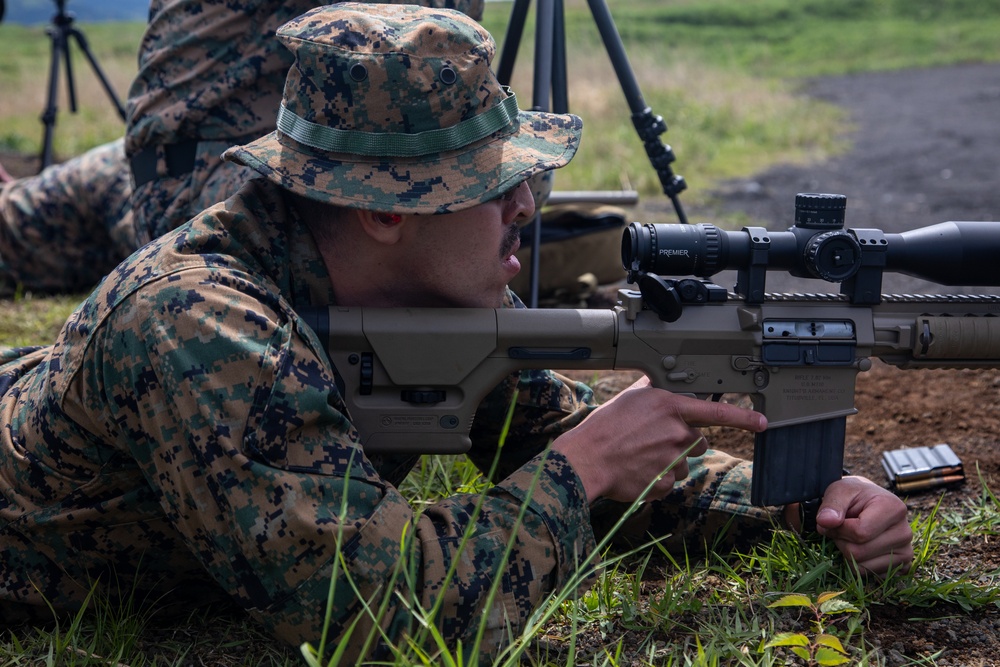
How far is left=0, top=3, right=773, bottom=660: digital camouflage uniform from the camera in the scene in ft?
6.57

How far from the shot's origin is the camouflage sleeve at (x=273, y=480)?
198cm

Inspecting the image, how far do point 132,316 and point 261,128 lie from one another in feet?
5.91

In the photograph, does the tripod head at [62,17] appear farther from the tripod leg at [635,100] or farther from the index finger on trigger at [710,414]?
the index finger on trigger at [710,414]

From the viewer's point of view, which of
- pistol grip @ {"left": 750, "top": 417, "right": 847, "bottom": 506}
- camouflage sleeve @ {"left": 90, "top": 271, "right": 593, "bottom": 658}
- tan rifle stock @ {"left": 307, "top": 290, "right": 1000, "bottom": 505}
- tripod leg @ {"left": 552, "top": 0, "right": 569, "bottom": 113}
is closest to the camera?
camouflage sleeve @ {"left": 90, "top": 271, "right": 593, "bottom": 658}

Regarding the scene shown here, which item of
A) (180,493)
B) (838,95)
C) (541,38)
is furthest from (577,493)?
(838,95)

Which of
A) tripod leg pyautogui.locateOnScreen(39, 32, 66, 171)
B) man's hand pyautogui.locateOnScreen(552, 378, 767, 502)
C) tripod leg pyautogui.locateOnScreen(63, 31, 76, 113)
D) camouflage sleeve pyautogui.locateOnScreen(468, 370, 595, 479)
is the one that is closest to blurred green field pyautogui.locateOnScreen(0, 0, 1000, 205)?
tripod leg pyautogui.locateOnScreen(63, 31, 76, 113)

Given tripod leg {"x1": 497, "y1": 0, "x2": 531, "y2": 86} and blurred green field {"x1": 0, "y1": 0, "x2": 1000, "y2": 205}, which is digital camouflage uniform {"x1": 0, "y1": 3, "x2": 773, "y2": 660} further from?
blurred green field {"x1": 0, "y1": 0, "x2": 1000, "y2": 205}

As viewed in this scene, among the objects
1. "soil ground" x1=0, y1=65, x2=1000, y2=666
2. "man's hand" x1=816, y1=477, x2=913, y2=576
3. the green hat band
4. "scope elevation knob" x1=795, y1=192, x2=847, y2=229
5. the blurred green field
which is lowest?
the blurred green field

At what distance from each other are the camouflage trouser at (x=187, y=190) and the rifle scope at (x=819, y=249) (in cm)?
159

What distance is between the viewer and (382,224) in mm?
Result: 2342

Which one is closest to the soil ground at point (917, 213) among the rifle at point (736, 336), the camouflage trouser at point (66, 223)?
the rifle at point (736, 336)

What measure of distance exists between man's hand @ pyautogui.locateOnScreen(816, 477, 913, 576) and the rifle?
105 mm

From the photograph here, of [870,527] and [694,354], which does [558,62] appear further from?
[870,527]

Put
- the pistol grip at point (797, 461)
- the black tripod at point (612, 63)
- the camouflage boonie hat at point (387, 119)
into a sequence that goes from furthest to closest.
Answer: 1. the black tripod at point (612, 63)
2. the pistol grip at point (797, 461)
3. the camouflage boonie hat at point (387, 119)
